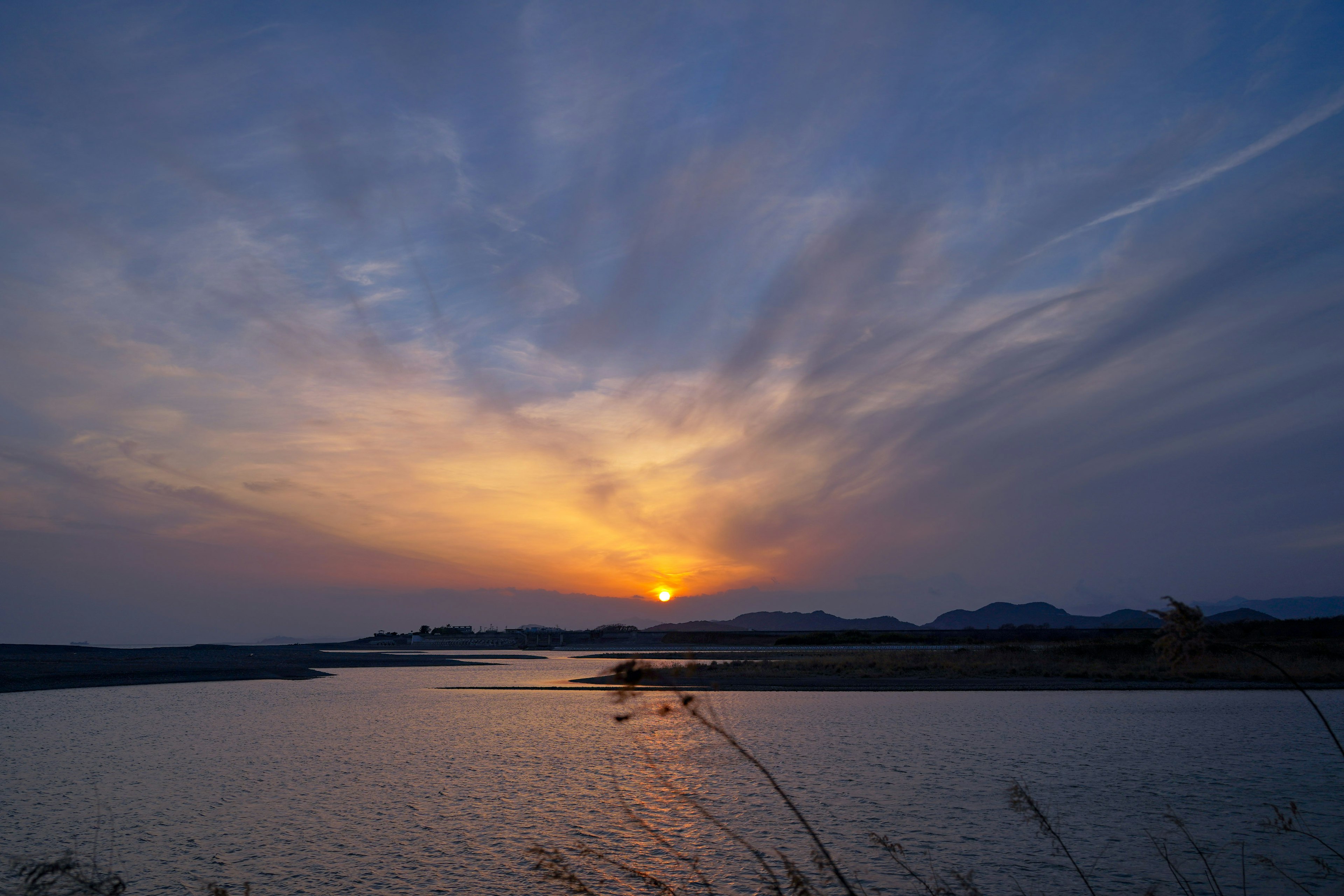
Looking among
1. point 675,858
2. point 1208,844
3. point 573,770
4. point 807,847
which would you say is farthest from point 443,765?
point 1208,844

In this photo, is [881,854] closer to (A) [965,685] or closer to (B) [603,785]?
(B) [603,785]

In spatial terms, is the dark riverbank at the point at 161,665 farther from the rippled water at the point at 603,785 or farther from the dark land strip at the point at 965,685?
the dark land strip at the point at 965,685

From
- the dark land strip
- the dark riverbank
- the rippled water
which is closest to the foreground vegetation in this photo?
the rippled water

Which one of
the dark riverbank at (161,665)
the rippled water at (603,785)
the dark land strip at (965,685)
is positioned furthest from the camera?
the dark riverbank at (161,665)

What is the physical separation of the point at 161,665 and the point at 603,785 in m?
71.7

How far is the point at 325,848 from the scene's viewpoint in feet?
51.7

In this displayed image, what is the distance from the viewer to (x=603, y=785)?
21.7 metres

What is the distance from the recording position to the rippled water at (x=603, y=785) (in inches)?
579

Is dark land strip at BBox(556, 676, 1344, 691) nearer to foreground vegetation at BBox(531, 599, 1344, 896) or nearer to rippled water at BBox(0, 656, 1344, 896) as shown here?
rippled water at BBox(0, 656, 1344, 896)

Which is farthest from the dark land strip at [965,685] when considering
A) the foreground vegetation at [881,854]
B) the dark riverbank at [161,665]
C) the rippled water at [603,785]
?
the foreground vegetation at [881,854]

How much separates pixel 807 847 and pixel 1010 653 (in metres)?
69.0

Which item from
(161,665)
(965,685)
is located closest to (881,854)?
(965,685)

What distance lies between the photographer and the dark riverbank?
5828 cm

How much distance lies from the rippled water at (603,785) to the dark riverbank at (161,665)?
21.3 meters
